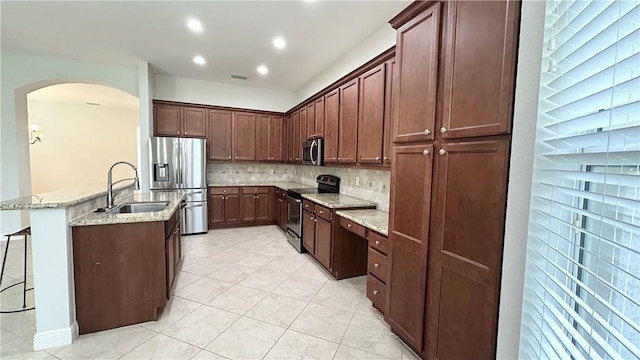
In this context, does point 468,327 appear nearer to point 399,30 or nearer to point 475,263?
point 475,263

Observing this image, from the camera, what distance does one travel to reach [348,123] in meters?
3.41

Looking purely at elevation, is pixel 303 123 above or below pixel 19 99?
below

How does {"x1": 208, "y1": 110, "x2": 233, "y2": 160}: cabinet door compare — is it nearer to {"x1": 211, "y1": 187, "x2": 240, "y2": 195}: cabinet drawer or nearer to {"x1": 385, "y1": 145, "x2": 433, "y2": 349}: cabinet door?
{"x1": 211, "y1": 187, "x2": 240, "y2": 195}: cabinet drawer

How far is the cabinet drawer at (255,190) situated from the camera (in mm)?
5500

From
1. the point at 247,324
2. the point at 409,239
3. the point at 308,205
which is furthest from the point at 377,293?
the point at 308,205

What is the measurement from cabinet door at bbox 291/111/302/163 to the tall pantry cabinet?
11.0 feet

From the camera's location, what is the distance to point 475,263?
1399 millimetres

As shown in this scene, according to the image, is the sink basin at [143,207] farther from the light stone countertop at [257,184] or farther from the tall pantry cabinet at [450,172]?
the tall pantry cabinet at [450,172]

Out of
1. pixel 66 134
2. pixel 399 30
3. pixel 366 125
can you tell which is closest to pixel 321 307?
pixel 366 125

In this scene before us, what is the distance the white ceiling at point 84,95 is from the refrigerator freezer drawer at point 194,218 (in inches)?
119

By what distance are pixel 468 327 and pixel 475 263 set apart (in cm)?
37

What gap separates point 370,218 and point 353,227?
21 cm

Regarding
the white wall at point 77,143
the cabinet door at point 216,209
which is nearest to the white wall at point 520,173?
the cabinet door at point 216,209

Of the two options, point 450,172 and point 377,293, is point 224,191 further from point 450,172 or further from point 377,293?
point 450,172
